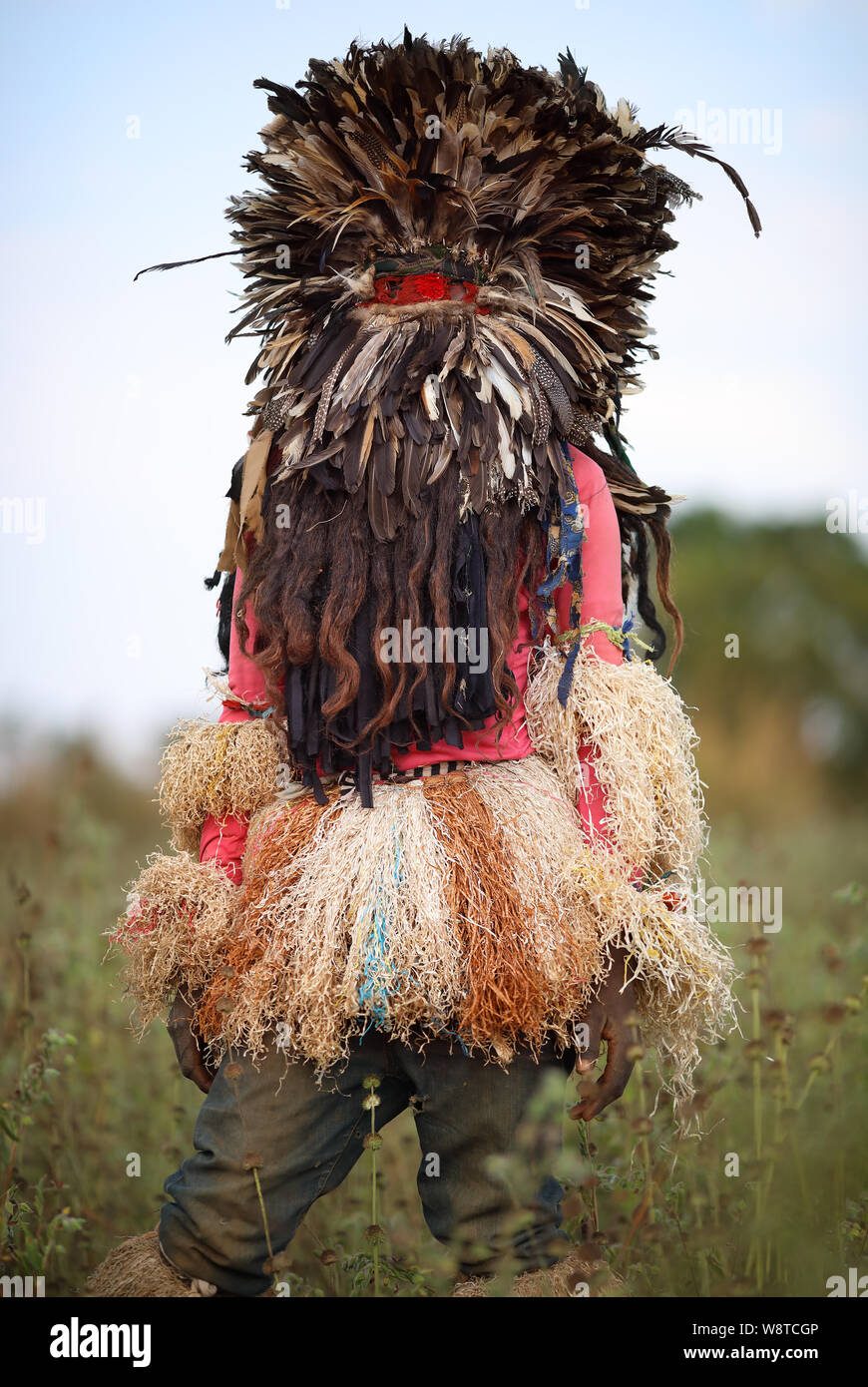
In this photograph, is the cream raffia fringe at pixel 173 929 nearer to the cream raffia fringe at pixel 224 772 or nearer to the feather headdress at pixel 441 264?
the cream raffia fringe at pixel 224 772

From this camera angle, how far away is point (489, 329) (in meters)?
2.24

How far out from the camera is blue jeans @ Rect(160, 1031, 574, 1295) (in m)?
2.12

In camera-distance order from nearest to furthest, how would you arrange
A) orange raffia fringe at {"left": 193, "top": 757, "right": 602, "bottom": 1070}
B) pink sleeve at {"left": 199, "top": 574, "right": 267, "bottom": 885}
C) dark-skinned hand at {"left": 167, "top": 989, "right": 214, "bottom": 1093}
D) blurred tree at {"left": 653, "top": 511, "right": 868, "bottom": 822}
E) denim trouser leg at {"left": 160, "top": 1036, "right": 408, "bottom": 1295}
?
1. orange raffia fringe at {"left": 193, "top": 757, "right": 602, "bottom": 1070}
2. denim trouser leg at {"left": 160, "top": 1036, "right": 408, "bottom": 1295}
3. dark-skinned hand at {"left": 167, "top": 989, "right": 214, "bottom": 1093}
4. pink sleeve at {"left": 199, "top": 574, "right": 267, "bottom": 885}
5. blurred tree at {"left": 653, "top": 511, "right": 868, "bottom": 822}

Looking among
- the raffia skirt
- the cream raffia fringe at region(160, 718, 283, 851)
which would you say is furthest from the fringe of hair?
the cream raffia fringe at region(160, 718, 283, 851)

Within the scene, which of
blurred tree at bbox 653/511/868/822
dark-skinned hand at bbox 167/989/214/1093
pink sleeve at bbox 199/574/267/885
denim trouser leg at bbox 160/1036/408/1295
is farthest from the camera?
blurred tree at bbox 653/511/868/822

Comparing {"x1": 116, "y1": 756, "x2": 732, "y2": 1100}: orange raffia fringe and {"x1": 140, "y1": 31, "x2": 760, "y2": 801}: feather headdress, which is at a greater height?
{"x1": 140, "y1": 31, "x2": 760, "y2": 801}: feather headdress

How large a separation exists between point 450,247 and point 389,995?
57.1 inches

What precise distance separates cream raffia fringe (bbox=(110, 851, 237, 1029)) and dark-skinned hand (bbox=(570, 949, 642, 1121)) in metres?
0.70

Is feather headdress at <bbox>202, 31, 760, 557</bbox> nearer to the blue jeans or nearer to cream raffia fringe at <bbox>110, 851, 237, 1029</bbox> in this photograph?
cream raffia fringe at <bbox>110, 851, 237, 1029</bbox>

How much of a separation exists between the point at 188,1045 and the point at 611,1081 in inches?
32.3

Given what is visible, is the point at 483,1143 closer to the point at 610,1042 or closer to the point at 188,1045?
the point at 610,1042

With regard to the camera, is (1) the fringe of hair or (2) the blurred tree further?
(2) the blurred tree

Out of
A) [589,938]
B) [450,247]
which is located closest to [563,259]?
[450,247]

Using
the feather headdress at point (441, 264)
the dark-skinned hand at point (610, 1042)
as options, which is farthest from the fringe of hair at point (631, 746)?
the feather headdress at point (441, 264)
